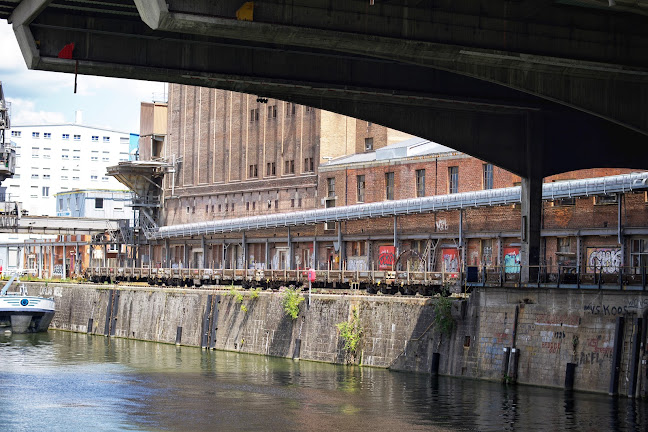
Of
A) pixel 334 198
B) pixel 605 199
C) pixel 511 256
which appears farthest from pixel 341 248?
pixel 605 199

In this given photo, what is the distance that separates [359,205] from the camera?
72188mm

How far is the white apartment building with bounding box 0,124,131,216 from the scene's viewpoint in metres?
160

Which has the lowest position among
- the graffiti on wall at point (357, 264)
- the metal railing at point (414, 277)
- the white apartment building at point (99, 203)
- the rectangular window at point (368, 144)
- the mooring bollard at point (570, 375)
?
the mooring bollard at point (570, 375)

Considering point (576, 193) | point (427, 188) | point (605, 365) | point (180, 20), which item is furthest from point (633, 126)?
point (427, 188)

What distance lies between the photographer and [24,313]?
247 ft

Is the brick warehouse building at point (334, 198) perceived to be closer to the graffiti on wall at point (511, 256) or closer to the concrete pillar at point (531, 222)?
the graffiti on wall at point (511, 256)

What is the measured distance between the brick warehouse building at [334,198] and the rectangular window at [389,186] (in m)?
0.09

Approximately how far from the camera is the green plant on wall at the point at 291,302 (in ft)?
182

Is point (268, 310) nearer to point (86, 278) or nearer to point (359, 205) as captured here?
point (359, 205)

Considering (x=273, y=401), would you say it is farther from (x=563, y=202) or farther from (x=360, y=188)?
(x=360, y=188)

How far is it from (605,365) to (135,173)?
70155 mm

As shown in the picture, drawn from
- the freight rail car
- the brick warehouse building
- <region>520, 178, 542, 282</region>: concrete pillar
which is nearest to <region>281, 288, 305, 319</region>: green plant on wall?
the freight rail car

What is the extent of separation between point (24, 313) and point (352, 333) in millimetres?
32213

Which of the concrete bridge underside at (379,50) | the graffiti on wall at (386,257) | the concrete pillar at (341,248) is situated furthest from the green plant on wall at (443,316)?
A: the concrete pillar at (341,248)
